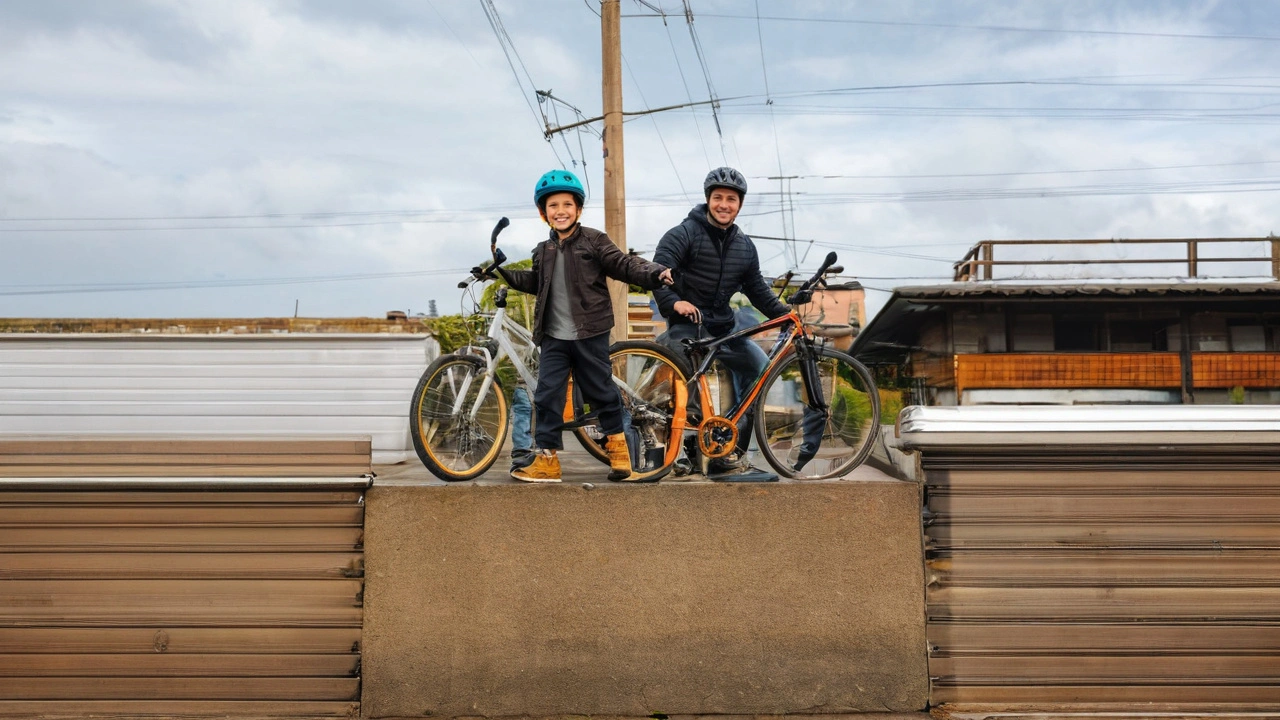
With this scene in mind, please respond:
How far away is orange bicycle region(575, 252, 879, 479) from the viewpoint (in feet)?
15.8

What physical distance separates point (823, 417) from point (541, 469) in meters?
1.56

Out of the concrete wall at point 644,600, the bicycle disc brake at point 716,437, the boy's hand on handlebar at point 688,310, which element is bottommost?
the concrete wall at point 644,600

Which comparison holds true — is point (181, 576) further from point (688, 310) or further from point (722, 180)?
point (722, 180)

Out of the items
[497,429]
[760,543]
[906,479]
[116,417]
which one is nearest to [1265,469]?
[906,479]

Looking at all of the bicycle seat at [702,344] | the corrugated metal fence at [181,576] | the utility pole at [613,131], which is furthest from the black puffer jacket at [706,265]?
the utility pole at [613,131]

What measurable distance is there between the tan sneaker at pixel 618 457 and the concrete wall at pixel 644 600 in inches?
10.4

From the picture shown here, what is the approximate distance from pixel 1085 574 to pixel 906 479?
3.00ft

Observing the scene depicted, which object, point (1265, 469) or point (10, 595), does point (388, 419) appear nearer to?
point (10, 595)

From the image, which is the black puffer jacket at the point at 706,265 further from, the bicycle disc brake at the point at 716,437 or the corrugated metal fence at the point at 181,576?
the corrugated metal fence at the point at 181,576

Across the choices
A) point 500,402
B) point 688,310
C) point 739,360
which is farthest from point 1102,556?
point 500,402

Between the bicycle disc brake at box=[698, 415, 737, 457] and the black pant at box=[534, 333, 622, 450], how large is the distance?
444 mm

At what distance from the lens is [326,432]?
6.04 metres

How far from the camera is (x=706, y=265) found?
4.93 metres

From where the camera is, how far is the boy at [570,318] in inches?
180
